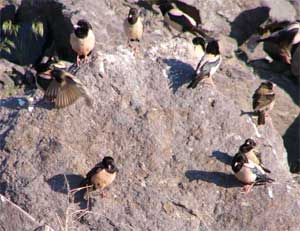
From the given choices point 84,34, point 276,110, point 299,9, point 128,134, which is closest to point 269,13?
point 299,9

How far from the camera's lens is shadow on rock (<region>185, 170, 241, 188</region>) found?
1267 centimetres

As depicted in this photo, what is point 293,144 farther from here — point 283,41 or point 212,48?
point 283,41

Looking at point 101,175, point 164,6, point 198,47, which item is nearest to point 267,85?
point 198,47

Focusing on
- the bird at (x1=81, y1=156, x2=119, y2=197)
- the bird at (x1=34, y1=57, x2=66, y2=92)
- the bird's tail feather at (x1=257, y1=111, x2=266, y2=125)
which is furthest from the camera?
the bird's tail feather at (x1=257, y1=111, x2=266, y2=125)

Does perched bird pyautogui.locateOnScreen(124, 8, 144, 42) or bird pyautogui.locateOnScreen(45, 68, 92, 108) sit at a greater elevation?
bird pyautogui.locateOnScreen(45, 68, 92, 108)

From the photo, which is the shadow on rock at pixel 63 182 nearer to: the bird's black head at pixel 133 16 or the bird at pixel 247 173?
the bird at pixel 247 173

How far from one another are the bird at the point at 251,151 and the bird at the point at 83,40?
2.24 meters

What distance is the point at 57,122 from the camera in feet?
41.7

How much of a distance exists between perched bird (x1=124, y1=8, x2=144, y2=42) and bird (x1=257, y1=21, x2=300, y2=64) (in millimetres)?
3050

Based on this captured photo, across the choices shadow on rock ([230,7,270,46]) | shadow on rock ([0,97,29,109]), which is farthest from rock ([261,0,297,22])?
shadow on rock ([0,97,29,109])

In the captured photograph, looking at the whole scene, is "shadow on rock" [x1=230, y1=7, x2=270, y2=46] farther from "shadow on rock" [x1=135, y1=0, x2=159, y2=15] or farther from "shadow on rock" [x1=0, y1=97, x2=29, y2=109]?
"shadow on rock" [x1=0, y1=97, x2=29, y2=109]

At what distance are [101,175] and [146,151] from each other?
993 mm

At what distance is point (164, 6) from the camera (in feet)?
53.2

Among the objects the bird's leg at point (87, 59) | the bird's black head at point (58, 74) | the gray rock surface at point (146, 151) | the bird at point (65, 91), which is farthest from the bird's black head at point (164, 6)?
the bird at point (65, 91)
